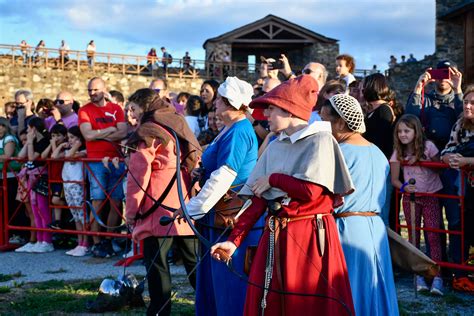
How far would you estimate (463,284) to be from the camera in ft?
20.9

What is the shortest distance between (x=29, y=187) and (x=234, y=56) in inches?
1311

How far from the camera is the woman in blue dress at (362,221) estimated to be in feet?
Answer: 13.3


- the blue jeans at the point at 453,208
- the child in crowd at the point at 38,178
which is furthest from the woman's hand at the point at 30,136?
the blue jeans at the point at 453,208

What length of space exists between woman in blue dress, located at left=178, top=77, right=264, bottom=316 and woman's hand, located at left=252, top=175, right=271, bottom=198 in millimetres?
726

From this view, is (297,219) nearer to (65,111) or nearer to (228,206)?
(228,206)

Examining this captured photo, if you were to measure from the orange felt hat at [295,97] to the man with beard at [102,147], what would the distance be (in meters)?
4.89

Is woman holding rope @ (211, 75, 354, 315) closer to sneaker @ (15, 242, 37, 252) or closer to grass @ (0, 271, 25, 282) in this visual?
grass @ (0, 271, 25, 282)

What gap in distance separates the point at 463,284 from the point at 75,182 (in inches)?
189

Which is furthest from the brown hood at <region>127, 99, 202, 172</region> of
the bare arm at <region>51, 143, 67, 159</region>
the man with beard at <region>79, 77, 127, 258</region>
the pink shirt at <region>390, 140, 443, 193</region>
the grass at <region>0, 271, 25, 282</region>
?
the bare arm at <region>51, 143, 67, 159</region>

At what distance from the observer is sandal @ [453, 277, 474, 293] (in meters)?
6.32

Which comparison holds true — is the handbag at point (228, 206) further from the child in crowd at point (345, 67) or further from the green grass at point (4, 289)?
the child in crowd at point (345, 67)

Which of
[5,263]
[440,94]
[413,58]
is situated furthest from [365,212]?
[413,58]

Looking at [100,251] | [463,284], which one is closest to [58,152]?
[100,251]

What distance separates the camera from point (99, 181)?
27.9ft
